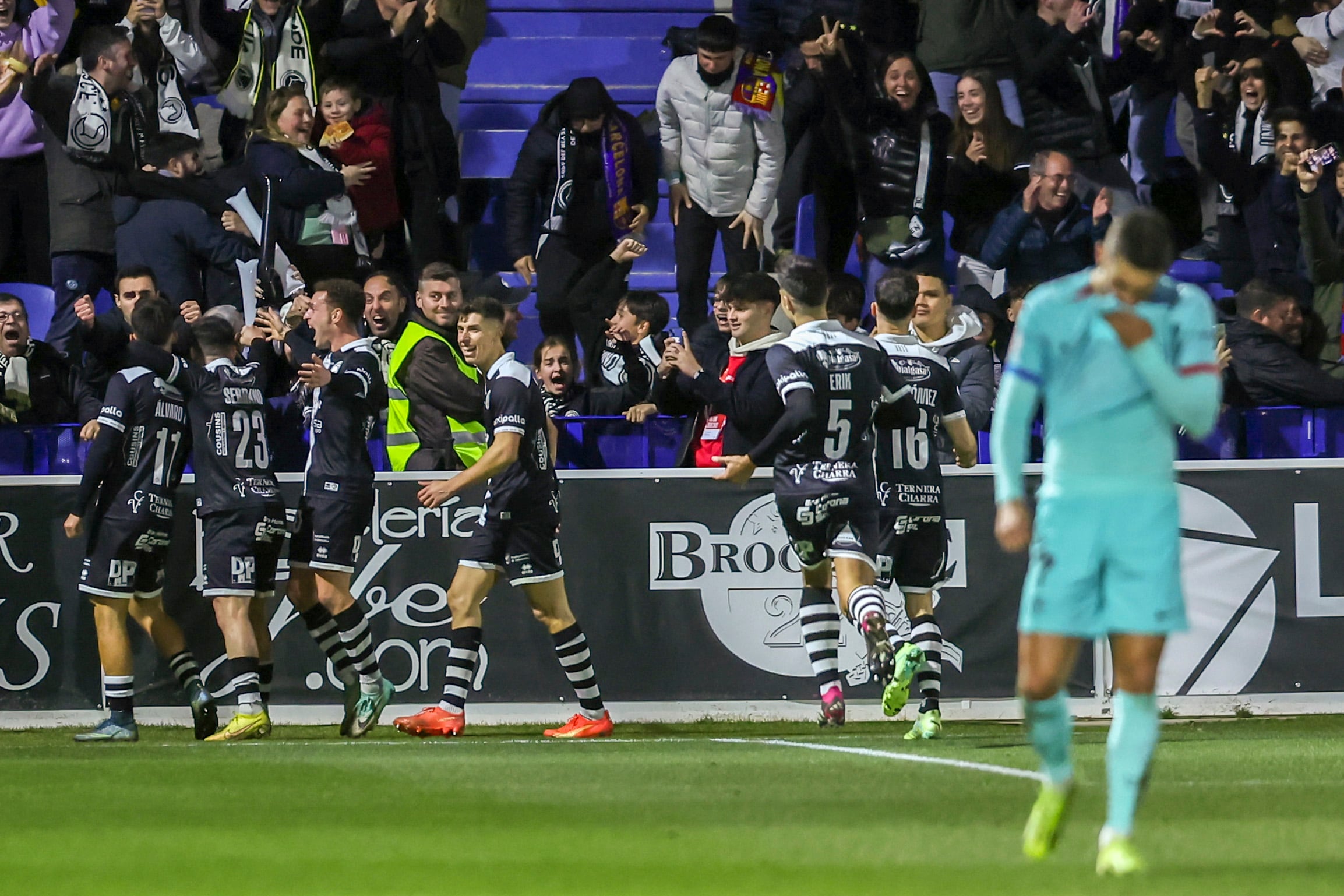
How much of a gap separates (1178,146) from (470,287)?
6235 millimetres

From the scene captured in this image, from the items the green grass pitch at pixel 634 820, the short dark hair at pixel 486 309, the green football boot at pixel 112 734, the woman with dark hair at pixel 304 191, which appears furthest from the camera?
the woman with dark hair at pixel 304 191

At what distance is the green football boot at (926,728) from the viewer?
9.31m

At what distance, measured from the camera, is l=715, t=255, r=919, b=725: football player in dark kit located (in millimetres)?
9172

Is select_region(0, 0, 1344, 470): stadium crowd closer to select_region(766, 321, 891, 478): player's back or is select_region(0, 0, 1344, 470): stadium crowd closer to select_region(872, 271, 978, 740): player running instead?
select_region(872, 271, 978, 740): player running

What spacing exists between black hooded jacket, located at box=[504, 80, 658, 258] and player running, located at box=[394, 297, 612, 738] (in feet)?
12.2

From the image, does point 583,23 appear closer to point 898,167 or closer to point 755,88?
point 755,88

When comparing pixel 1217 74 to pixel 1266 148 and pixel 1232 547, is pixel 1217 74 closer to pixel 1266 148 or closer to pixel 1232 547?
pixel 1266 148

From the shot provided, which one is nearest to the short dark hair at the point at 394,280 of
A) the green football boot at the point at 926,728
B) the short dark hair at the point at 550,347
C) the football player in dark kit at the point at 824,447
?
the short dark hair at the point at 550,347

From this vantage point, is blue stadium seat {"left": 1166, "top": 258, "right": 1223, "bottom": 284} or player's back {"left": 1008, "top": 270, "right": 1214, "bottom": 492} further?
blue stadium seat {"left": 1166, "top": 258, "right": 1223, "bottom": 284}

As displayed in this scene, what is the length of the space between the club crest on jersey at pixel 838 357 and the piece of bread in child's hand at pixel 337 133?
5.61 metres

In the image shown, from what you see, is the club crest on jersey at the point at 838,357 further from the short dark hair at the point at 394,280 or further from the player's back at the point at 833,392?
the short dark hair at the point at 394,280

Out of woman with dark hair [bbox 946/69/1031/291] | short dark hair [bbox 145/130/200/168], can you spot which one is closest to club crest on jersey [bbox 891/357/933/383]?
woman with dark hair [bbox 946/69/1031/291]

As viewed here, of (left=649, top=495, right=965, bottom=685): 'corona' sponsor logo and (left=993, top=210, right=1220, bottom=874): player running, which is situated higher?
(left=993, top=210, right=1220, bottom=874): player running

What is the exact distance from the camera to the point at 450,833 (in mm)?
5625
